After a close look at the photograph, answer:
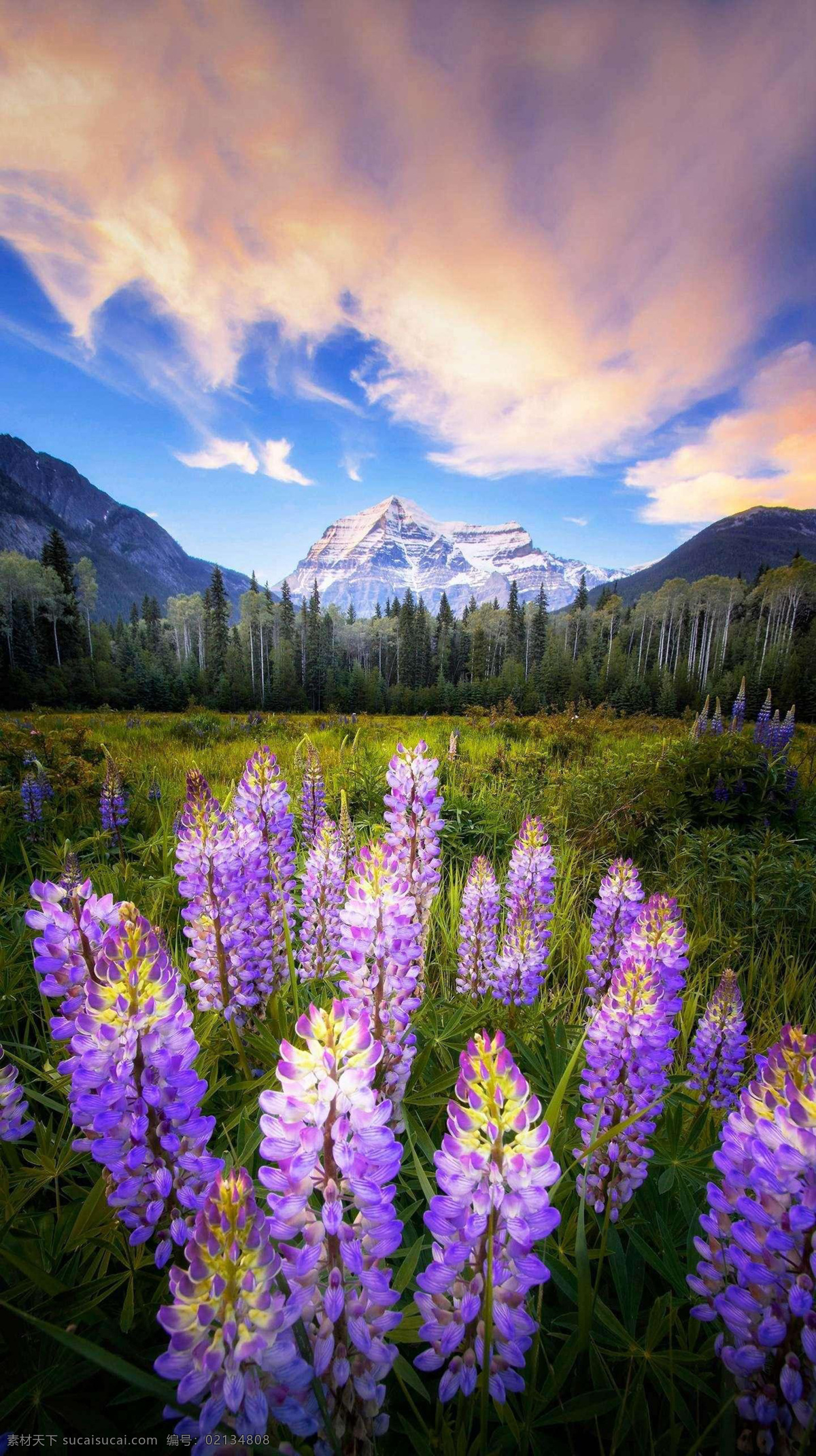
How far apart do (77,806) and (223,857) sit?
5717 mm

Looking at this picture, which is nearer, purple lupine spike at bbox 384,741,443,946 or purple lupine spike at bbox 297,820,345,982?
purple lupine spike at bbox 384,741,443,946

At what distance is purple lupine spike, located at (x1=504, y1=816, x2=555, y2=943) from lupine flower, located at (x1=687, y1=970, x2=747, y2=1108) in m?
0.82

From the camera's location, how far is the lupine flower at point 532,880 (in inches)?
118

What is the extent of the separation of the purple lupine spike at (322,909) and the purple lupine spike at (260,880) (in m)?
0.12

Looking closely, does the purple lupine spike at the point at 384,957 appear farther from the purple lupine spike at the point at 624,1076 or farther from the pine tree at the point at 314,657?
the pine tree at the point at 314,657

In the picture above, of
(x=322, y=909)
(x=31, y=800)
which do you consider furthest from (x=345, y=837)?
(x=31, y=800)

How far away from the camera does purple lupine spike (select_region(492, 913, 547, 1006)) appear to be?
2770 mm

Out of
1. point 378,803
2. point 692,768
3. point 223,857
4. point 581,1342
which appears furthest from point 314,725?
point 581,1342

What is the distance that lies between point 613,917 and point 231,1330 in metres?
2.42

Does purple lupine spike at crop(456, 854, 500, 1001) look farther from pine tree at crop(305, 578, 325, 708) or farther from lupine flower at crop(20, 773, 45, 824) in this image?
pine tree at crop(305, 578, 325, 708)

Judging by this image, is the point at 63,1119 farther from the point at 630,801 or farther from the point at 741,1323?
the point at 630,801

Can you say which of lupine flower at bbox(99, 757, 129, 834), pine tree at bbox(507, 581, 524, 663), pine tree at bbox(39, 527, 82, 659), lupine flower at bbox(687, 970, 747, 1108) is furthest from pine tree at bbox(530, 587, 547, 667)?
lupine flower at bbox(687, 970, 747, 1108)

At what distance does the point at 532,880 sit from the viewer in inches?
119

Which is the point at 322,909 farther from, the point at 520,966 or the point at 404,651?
the point at 404,651
